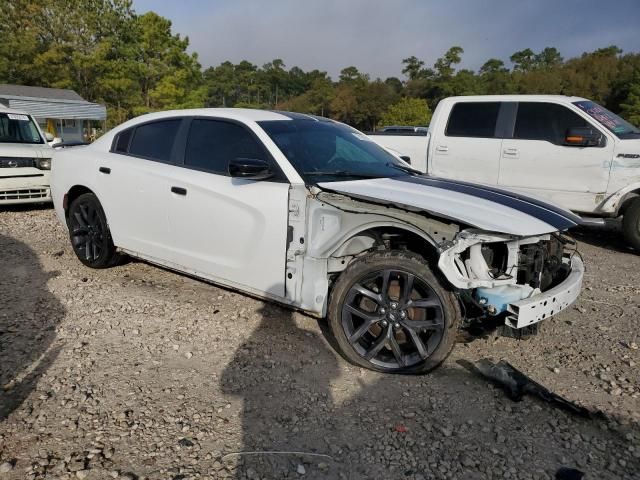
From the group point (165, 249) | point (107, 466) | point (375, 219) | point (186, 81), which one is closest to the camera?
point (107, 466)

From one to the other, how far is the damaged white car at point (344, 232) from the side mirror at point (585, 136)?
10.9ft

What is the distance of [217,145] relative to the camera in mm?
3996

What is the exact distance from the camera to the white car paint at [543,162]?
6.32 metres

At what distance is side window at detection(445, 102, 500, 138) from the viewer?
723 centimetres

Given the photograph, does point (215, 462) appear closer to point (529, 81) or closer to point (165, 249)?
point (165, 249)

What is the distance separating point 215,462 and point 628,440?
2125 millimetres

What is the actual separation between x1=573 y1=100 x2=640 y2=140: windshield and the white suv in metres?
8.41

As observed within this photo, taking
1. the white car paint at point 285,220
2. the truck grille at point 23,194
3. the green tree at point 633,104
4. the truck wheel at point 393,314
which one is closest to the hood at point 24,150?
the truck grille at point 23,194

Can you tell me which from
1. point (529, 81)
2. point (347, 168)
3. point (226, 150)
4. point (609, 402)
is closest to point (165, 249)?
point (226, 150)

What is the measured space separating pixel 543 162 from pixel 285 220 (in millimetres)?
4765

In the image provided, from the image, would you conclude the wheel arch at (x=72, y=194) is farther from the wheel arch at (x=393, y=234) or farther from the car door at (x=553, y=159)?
the car door at (x=553, y=159)

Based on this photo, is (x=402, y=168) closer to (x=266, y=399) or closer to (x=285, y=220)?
(x=285, y=220)

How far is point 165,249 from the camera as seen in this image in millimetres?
4242

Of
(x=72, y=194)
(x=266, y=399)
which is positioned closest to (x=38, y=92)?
(x=72, y=194)
